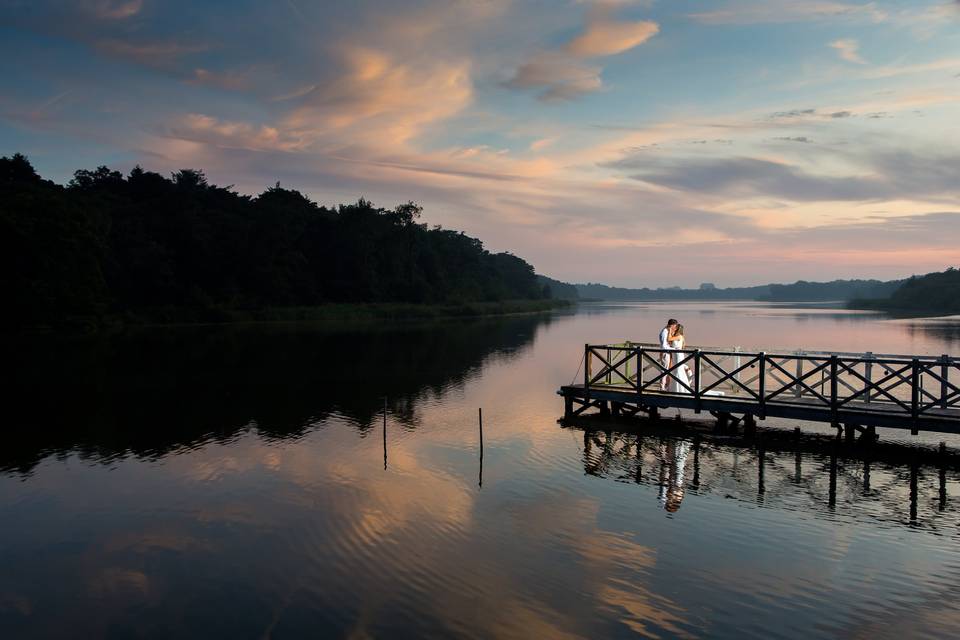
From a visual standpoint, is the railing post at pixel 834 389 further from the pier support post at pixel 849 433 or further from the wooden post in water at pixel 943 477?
the wooden post in water at pixel 943 477

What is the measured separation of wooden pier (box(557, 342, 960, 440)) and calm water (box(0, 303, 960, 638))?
1.48 m

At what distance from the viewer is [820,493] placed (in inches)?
613

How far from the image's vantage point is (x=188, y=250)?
98125 mm

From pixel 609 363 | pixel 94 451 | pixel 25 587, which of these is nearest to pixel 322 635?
pixel 25 587

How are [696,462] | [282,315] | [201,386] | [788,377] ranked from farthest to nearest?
1. [282,315]
2. [201,386]
3. [788,377]
4. [696,462]

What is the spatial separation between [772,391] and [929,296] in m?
145

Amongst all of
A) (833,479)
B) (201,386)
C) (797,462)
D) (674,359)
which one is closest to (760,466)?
(797,462)

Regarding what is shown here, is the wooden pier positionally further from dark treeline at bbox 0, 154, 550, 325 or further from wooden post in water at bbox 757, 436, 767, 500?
dark treeline at bbox 0, 154, 550, 325

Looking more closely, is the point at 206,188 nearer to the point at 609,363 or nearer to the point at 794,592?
the point at 609,363

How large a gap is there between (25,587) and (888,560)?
47.4ft

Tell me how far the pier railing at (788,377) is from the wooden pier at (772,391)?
0.10 feet

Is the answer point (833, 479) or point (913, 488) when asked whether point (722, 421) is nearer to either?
point (833, 479)

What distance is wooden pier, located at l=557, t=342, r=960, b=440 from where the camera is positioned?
1867 cm

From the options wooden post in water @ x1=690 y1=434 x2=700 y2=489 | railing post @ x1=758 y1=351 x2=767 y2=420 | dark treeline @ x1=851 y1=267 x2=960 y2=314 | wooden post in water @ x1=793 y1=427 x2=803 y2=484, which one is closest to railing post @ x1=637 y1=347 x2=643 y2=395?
wooden post in water @ x1=690 y1=434 x2=700 y2=489
